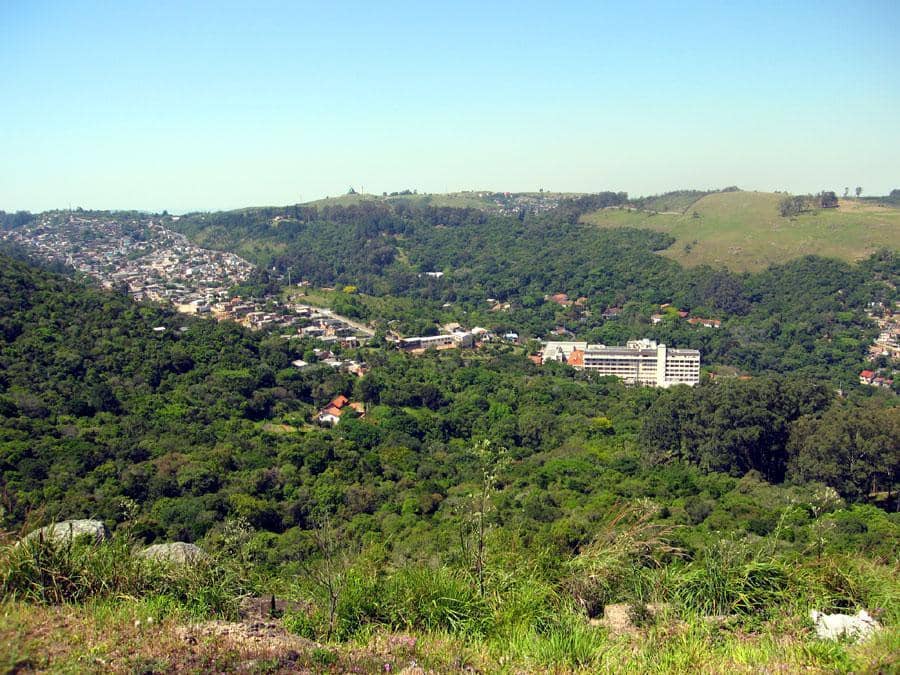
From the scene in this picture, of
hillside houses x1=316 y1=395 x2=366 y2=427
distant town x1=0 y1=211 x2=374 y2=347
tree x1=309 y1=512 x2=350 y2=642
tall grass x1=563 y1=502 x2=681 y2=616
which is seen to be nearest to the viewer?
tree x1=309 y1=512 x2=350 y2=642

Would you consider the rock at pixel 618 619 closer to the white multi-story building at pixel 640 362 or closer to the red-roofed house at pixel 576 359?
the white multi-story building at pixel 640 362

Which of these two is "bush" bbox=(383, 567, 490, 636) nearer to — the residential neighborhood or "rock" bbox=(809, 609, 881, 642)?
"rock" bbox=(809, 609, 881, 642)

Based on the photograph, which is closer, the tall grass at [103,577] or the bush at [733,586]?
the tall grass at [103,577]

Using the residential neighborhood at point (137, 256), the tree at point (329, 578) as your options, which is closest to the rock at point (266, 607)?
the tree at point (329, 578)

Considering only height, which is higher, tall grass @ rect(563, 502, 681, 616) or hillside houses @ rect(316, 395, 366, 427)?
tall grass @ rect(563, 502, 681, 616)

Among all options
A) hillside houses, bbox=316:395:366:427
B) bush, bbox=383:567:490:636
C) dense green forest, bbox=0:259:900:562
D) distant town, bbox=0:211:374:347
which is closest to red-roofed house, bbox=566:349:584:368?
dense green forest, bbox=0:259:900:562

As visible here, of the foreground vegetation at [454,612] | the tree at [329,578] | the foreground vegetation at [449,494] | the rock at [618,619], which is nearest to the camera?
the foreground vegetation at [454,612]

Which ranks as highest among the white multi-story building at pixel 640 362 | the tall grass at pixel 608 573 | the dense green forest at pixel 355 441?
the tall grass at pixel 608 573

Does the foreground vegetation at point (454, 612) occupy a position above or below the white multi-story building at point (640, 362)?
above
